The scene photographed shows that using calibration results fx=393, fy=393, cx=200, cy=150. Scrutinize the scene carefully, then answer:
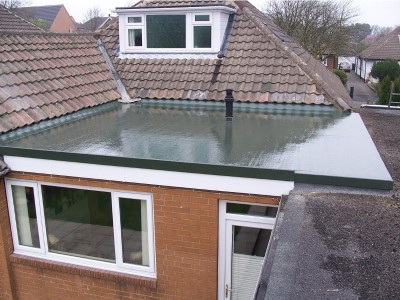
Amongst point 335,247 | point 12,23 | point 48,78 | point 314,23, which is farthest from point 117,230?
point 314,23

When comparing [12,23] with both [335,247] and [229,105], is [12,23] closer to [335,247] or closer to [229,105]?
[229,105]

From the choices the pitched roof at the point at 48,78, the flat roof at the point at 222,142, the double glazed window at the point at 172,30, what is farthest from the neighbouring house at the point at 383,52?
the pitched roof at the point at 48,78

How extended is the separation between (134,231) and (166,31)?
602 centimetres

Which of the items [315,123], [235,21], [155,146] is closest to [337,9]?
[235,21]

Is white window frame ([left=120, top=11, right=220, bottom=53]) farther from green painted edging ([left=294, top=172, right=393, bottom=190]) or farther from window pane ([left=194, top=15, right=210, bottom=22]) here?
green painted edging ([left=294, top=172, right=393, bottom=190])

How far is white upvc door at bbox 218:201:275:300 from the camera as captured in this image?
17.4 ft

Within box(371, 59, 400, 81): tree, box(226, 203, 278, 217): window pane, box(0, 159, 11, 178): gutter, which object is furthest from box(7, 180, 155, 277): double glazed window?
Answer: box(371, 59, 400, 81): tree

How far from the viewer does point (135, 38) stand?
10.6 m

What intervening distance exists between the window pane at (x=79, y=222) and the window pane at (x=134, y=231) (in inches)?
9.1

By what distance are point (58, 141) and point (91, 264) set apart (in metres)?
2.01

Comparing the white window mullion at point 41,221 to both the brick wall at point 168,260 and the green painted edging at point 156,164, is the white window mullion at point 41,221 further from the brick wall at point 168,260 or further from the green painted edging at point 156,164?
the green painted edging at point 156,164

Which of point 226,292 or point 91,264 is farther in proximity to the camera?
point 91,264

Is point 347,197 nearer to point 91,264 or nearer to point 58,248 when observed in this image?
point 91,264

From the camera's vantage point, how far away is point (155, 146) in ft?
19.3
